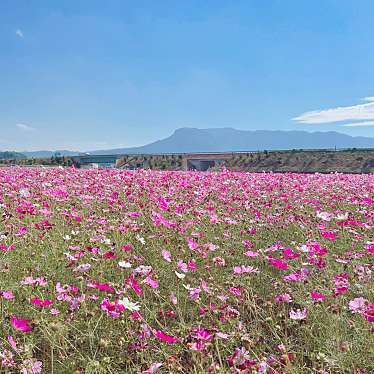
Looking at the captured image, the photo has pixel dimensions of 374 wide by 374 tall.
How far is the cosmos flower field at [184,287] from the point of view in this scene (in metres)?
2.40

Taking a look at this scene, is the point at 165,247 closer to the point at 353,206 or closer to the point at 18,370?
the point at 18,370

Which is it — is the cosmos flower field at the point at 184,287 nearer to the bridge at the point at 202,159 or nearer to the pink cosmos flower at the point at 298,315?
the pink cosmos flower at the point at 298,315

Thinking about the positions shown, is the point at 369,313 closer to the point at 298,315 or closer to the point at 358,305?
the point at 358,305

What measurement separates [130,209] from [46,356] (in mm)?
3238

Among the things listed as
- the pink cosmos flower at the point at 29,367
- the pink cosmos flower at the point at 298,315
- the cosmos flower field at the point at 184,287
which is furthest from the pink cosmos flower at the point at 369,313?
the pink cosmos flower at the point at 29,367

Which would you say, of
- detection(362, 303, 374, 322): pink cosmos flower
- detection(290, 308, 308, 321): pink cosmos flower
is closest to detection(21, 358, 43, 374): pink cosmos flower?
detection(290, 308, 308, 321): pink cosmos flower

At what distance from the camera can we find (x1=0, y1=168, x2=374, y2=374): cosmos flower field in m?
2.40

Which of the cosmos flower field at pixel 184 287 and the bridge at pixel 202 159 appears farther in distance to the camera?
the bridge at pixel 202 159

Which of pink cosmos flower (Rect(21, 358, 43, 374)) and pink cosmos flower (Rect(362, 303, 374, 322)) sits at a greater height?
pink cosmos flower (Rect(362, 303, 374, 322))

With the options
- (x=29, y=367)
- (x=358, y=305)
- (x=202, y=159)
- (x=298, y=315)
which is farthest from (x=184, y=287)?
(x=202, y=159)

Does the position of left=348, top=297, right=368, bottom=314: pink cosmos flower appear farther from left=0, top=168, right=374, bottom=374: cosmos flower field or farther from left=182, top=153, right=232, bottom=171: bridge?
left=182, top=153, right=232, bottom=171: bridge

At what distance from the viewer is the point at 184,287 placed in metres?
3.58

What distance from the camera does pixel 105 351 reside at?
280 cm

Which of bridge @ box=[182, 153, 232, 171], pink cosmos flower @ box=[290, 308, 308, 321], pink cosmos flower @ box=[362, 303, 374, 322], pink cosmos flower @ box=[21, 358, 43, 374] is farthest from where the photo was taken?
bridge @ box=[182, 153, 232, 171]
